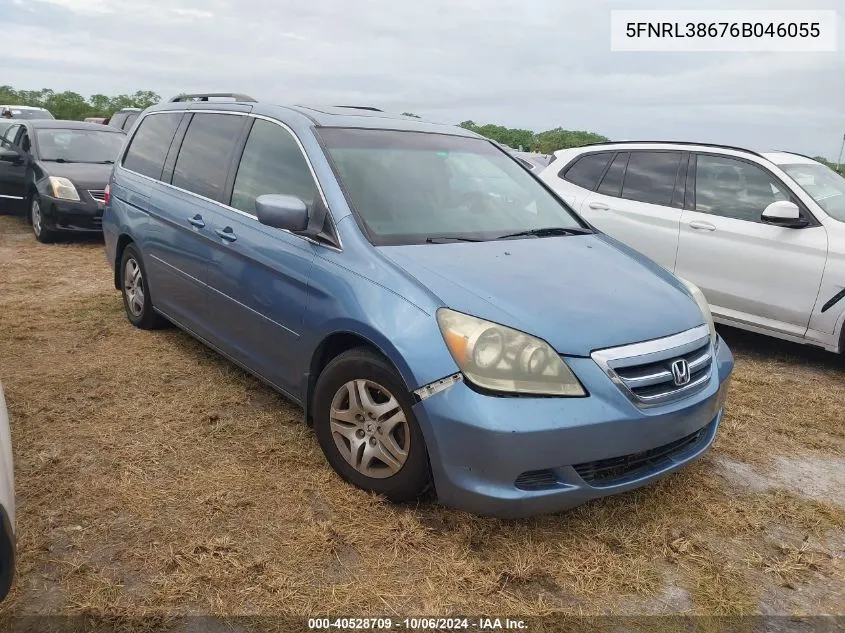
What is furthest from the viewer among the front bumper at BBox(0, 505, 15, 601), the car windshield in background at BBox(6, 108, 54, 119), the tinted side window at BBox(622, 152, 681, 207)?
the car windshield in background at BBox(6, 108, 54, 119)

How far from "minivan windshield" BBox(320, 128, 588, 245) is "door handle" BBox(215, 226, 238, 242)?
0.73 metres

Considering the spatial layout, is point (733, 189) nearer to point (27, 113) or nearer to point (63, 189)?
point (63, 189)

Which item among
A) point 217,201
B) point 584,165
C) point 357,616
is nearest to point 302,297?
point 217,201

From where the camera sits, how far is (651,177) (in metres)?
6.13

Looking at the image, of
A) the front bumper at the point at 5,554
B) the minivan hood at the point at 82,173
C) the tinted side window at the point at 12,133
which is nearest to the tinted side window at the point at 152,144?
the front bumper at the point at 5,554

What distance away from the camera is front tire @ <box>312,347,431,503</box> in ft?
9.12

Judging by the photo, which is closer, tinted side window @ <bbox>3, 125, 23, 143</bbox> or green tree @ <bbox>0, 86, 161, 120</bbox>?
tinted side window @ <bbox>3, 125, 23, 143</bbox>

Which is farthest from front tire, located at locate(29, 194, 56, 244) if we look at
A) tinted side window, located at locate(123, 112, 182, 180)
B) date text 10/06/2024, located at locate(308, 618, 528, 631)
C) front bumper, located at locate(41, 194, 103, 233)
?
date text 10/06/2024, located at locate(308, 618, 528, 631)

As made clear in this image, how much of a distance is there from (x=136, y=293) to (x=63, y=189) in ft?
14.9

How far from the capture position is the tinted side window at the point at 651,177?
5996 millimetres

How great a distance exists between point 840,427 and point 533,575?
2.65 meters

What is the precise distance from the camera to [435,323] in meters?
2.68

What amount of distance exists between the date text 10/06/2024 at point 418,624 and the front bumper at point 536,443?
1.30ft

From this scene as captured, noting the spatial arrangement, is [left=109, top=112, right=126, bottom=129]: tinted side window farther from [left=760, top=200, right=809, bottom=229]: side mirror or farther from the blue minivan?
[left=760, top=200, right=809, bottom=229]: side mirror
